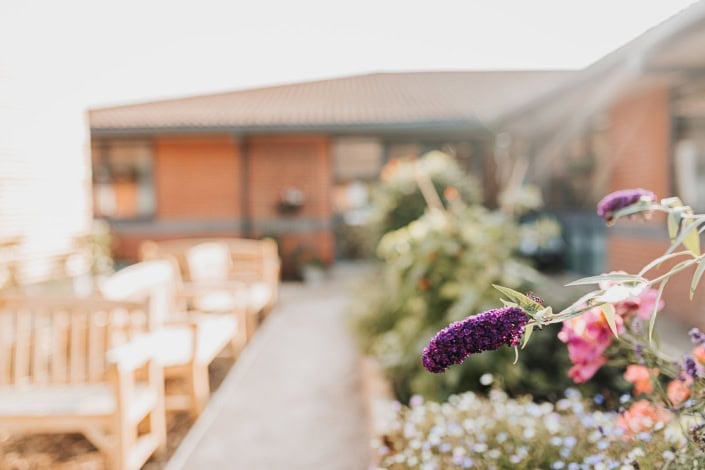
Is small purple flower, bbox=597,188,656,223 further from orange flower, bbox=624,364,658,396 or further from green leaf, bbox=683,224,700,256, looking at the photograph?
orange flower, bbox=624,364,658,396

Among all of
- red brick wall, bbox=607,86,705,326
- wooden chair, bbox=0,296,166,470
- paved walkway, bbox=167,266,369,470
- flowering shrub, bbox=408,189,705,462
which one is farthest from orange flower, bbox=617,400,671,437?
red brick wall, bbox=607,86,705,326

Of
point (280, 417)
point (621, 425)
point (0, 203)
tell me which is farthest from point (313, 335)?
point (621, 425)

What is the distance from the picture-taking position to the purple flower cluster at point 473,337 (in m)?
1.05

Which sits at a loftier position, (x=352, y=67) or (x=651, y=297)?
(x=352, y=67)

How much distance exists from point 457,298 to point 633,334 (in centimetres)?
219

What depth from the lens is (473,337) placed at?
1.06m

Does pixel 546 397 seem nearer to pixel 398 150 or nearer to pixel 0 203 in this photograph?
pixel 0 203

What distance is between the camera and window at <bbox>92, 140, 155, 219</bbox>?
12.7 m

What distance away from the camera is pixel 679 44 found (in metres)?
5.36

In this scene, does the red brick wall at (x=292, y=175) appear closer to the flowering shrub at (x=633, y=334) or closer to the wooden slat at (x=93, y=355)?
the wooden slat at (x=93, y=355)

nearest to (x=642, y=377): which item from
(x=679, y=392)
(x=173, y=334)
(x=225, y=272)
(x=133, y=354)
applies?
(x=679, y=392)

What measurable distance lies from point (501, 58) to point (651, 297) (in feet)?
2.92

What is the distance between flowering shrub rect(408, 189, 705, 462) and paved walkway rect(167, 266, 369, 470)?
1.98m

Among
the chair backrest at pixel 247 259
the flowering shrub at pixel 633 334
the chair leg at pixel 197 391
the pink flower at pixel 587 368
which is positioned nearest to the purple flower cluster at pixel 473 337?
the flowering shrub at pixel 633 334
